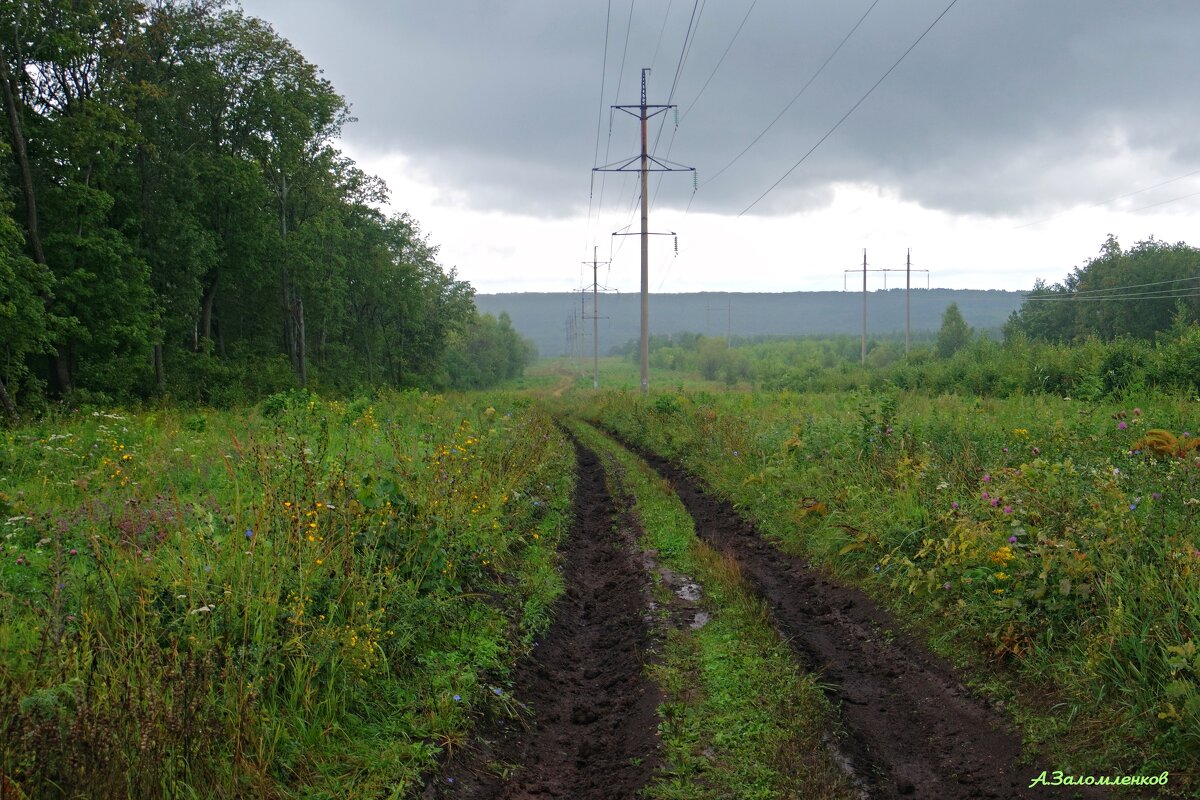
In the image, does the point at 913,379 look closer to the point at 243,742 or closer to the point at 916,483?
the point at 916,483

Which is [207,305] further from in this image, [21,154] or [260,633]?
[260,633]

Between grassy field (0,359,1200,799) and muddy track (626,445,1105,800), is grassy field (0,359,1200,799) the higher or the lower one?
A: the higher one

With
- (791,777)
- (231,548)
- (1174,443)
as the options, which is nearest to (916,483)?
(1174,443)

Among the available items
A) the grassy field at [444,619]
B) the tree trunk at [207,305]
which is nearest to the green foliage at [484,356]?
the tree trunk at [207,305]

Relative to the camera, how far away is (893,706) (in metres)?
4.80

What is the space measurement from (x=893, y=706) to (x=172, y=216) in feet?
94.7

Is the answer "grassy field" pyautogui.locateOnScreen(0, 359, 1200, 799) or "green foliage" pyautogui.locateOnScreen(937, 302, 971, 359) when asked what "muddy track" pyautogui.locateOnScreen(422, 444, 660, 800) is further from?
"green foliage" pyautogui.locateOnScreen(937, 302, 971, 359)

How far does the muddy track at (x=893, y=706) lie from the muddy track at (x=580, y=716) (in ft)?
3.97

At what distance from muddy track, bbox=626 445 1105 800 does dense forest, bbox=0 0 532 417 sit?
18943 mm

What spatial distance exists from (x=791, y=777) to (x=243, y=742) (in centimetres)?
274

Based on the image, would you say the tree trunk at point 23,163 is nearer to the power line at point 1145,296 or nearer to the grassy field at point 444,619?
Answer: the grassy field at point 444,619

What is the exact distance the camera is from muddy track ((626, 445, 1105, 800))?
3.91 meters

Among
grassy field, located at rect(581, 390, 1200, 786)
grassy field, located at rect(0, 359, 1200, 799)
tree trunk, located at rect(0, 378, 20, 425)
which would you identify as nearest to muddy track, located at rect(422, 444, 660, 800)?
grassy field, located at rect(0, 359, 1200, 799)

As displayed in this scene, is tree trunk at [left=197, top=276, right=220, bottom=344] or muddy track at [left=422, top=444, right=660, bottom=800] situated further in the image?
tree trunk at [left=197, top=276, right=220, bottom=344]
